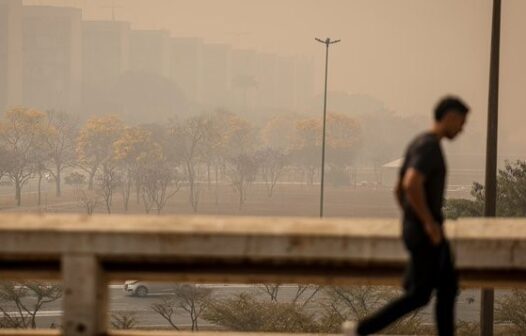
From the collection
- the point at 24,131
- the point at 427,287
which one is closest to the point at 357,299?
the point at 427,287

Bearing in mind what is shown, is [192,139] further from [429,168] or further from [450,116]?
[429,168]

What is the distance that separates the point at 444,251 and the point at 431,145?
521 millimetres

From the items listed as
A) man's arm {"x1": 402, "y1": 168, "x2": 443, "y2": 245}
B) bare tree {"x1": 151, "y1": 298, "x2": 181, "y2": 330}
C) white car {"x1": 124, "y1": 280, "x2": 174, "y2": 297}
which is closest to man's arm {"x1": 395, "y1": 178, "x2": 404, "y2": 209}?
man's arm {"x1": 402, "y1": 168, "x2": 443, "y2": 245}

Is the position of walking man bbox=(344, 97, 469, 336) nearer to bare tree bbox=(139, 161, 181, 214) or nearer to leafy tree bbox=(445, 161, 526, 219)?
leafy tree bbox=(445, 161, 526, 219)

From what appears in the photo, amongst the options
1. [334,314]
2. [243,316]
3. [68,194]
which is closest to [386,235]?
[334,314]

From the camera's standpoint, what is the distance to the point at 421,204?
5691 mm

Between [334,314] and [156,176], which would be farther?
[156,176]

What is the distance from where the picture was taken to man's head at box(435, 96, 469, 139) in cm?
591

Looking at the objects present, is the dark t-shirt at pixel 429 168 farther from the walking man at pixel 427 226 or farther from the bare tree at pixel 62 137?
the bare tree at pixel 62 137

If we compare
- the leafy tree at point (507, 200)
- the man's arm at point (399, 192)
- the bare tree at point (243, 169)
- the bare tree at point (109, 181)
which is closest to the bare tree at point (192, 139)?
the bare tree at point (243, 169)

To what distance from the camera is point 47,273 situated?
6.47 metres

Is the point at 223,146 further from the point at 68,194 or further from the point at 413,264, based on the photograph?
the point at 413,264

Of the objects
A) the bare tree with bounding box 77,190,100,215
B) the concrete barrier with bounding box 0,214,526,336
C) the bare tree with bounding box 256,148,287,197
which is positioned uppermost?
the concrete barrier with bounding box 0,214,526,336

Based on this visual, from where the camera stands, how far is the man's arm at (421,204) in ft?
18.6
